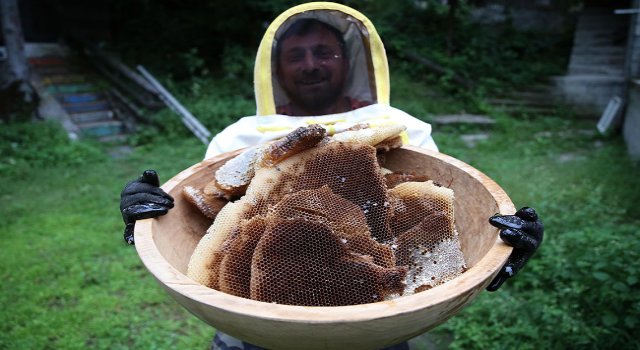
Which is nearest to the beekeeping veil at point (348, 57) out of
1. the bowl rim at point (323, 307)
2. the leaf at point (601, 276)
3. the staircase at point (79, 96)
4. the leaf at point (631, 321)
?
the bowl rim at point (323, 307)

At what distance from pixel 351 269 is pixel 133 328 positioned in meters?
2.32

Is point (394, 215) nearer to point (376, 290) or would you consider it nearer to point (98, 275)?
point (376, 290)

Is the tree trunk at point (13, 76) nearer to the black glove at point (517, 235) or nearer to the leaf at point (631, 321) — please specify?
the black glove at point (517, 235)

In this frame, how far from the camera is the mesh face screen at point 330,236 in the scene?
106 centimetres

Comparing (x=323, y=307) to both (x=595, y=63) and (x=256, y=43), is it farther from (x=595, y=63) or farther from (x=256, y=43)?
(x=595, y=63)

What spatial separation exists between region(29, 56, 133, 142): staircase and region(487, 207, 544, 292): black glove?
7.50 m

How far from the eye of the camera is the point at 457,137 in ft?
22.2

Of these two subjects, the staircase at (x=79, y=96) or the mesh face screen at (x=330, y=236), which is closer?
the mesh face screen at (x=330, y=236)

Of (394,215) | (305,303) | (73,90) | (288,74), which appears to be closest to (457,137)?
(288,74)

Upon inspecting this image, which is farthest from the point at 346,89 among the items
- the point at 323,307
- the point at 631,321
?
the point at 631,321

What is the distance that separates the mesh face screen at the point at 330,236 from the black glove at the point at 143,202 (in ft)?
0.59

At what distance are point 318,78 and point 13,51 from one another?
25.3ft

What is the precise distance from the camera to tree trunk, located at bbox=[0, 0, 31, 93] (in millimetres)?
7082

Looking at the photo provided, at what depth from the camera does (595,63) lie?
30.1 feet
